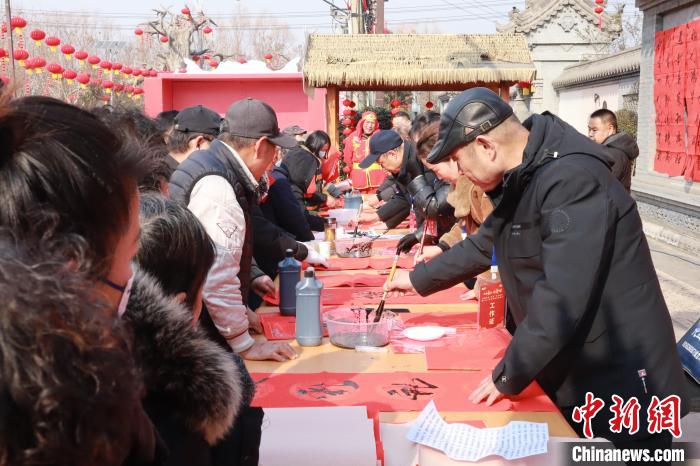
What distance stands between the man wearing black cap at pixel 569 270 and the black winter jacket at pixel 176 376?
980 mm

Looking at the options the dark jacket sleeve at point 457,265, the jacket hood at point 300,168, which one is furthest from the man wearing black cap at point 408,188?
the dark jacket sleeve at point 457,265

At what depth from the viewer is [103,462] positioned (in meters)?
0.64

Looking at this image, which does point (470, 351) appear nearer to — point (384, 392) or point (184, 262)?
point (384, 392)

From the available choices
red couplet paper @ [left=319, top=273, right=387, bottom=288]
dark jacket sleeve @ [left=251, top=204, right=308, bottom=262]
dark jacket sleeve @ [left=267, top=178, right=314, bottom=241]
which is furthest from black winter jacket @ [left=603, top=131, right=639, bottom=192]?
dark jacket sleeve @ [left=251, top=204, right=308, bottom=262]

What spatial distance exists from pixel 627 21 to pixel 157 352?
29945 millimetres

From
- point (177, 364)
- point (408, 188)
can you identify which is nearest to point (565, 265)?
point (177, 364)

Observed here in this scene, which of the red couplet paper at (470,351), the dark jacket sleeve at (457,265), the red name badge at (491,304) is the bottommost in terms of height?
the red couplet paper at (470,351)

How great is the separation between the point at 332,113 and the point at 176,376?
8600mm

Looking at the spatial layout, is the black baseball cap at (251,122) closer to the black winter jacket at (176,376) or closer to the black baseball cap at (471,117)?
the black baseball cap at (471,117)

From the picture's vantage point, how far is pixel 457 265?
2686mm

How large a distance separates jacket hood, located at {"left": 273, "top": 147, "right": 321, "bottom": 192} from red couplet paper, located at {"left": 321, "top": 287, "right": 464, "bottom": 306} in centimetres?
303

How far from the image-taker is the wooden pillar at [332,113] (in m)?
9.36

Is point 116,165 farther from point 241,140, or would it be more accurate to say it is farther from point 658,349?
point 241,140

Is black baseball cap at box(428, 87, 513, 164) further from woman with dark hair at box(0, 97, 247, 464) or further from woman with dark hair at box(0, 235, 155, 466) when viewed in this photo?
woman with dark hair at box(0, 235, 155, 466)
